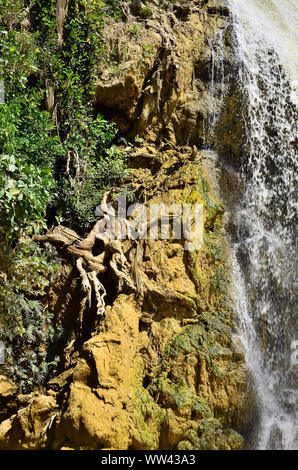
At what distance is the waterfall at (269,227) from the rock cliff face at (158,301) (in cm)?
36

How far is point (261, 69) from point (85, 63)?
3561mm

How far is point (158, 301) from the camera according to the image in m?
5.48

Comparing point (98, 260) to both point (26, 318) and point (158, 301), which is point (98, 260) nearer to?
point (158, 301)

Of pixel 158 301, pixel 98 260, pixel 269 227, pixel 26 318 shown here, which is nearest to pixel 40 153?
pixel 98 260

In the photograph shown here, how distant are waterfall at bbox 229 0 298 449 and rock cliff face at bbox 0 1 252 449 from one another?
36 centimetres

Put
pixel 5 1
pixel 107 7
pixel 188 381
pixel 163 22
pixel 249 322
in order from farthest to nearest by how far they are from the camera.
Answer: pixel 163 22 < pixel 107 7 < pixel 249 322 < pixel 5 1 < pixel 188 381

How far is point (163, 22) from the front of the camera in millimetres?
7922

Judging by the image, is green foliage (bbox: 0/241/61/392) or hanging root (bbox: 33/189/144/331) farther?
hanging root (bbox: 33/189/144/331)

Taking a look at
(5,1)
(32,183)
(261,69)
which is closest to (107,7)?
(5,1)

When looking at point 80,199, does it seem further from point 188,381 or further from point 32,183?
point 188,381

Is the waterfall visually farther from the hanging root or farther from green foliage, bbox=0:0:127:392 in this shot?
green foliage, bbox=0:0:127:392

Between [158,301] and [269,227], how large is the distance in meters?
2.90

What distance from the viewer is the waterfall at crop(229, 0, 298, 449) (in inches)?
226

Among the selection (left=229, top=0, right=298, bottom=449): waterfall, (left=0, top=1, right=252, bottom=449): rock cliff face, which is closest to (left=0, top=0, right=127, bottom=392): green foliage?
(left=0, top=1, right=252, bottom=449): rock cliff face
